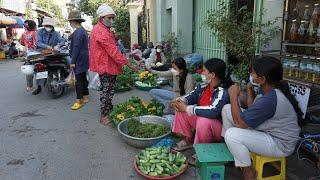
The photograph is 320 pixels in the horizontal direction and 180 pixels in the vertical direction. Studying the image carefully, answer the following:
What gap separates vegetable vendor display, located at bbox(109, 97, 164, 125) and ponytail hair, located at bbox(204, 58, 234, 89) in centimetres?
189

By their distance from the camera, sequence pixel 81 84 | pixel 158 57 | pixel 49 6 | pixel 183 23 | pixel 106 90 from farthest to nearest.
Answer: pixel 49 6
pixel 158 57
pixel 183 23
pixel 81 84
pixel 106 90

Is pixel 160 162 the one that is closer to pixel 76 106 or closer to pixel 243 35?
pixel 243 35

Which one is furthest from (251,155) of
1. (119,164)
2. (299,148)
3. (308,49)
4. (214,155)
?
(308,49)

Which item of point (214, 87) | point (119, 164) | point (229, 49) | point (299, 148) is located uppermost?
point (229, 49)

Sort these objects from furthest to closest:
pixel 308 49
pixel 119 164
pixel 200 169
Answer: pixel 308 49 → pixel 119 164 → pixel 200 169

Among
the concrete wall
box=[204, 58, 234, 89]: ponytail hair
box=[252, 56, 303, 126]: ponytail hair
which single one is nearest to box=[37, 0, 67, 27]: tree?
the concrete wall

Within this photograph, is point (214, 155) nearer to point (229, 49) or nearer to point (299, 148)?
point (299, 148)

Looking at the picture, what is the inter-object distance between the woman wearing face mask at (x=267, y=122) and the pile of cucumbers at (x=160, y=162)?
2.53 ft

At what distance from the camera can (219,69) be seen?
11.9ft

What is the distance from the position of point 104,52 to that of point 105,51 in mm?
24

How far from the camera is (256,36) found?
502cm

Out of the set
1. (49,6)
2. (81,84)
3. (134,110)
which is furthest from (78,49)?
(49,6)

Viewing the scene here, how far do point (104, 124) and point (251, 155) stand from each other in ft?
9.82

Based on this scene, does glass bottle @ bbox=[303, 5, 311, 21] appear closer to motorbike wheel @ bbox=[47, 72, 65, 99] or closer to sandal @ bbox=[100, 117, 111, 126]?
sandal @ bbox=[100, 117, 111, 126]
